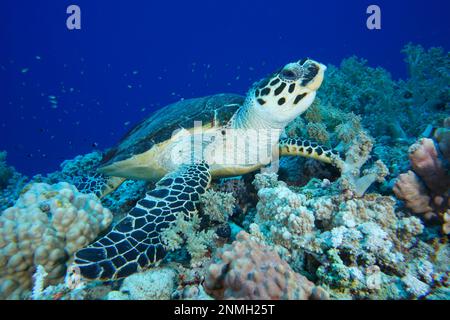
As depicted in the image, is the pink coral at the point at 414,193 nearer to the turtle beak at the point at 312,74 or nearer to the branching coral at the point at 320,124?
the branching coral at the point at 320,124

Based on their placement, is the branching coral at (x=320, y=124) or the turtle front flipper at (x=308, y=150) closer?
the turtle front flipper at (x=308, y=150)

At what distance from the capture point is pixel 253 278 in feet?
4.20

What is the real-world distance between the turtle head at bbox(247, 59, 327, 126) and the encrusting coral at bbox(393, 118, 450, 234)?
1324 mm

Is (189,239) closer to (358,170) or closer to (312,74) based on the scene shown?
(358,170)

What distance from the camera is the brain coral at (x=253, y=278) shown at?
126 centimetres

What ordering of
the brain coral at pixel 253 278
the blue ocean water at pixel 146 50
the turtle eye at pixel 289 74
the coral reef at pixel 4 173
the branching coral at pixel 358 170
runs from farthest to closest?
the blue ocean water at pixel 146 50
the coral reef at pixel 4 173
the turtle eye at pixel 289 74
the branching coral at pixel 358 170
the brain coral at pixel 253 278

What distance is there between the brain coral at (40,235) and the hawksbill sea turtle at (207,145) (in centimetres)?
37

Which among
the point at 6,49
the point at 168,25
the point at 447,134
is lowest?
the point at 447,134

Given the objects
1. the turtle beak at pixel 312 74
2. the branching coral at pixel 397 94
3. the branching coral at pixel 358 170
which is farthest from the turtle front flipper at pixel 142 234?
the branching coral at pixel 397 94

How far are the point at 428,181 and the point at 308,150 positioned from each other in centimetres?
128
